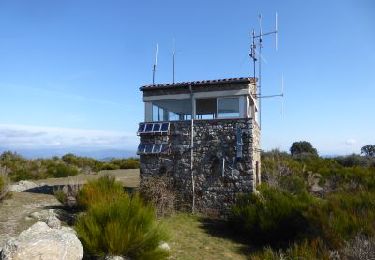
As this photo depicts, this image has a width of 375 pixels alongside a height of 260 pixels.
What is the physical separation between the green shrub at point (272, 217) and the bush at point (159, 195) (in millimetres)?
2145

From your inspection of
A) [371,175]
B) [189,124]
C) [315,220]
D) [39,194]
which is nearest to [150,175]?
[189,124]

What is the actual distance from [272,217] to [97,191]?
5.08m

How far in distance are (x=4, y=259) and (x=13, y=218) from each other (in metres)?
4.39

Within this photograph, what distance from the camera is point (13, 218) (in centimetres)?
1066

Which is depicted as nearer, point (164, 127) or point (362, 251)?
point (362, 251)

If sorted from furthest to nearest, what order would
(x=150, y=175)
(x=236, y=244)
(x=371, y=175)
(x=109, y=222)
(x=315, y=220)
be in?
(x=371, y=175)
(x=150, y=175)
(x=236, y=244)
(x=315, y=220)
(x=109, y=222)

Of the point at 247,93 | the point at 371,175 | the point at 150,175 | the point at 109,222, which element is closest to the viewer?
the point at 109,222

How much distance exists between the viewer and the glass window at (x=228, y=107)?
14.0 m

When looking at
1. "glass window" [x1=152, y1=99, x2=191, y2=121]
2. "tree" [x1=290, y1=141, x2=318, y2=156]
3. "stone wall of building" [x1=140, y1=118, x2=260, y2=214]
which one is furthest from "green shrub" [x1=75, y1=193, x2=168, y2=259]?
"tree" [x1=290, y1=141, x2=318, y2=156]

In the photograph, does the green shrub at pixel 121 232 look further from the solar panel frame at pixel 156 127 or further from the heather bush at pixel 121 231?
the solar panel frame at pixel 156 127

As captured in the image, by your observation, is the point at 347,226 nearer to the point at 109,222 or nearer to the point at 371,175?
the point at 109,222

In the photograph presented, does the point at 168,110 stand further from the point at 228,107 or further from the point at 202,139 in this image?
the point at 228,107

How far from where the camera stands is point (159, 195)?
13.8m

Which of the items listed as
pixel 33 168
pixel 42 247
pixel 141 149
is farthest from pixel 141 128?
pixel 33 168
